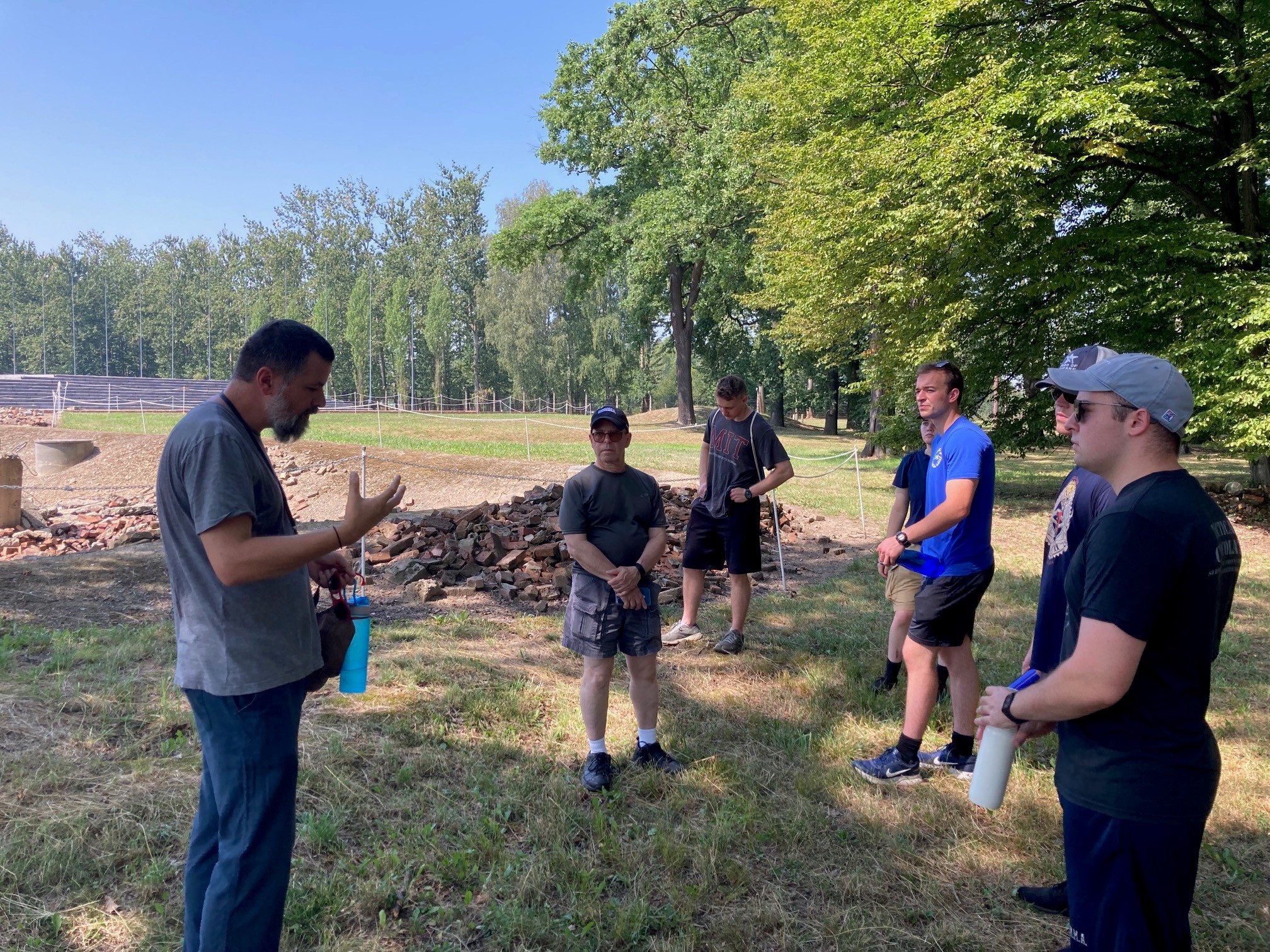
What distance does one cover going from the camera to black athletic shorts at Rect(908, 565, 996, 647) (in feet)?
12.5

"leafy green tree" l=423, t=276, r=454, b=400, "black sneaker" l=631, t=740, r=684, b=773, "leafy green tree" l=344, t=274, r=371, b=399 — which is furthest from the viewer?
"leafy green tree" l=344, t=274, r=371, b=399

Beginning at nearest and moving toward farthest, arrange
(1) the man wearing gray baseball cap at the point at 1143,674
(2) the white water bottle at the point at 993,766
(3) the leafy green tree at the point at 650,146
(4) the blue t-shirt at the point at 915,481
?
(1) the man wearing gray baseball cap at the point at 1143,674, (2) the white water bottle at the point at 993,766, (4) the blue t-shirt at the point at 915,481, (3) the leafy green tree at the point at 650,146

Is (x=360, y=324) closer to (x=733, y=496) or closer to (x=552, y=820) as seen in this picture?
(x=733, y=496)

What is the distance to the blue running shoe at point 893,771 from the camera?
13.0ft

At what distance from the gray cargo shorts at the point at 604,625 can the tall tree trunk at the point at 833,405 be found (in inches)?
1490

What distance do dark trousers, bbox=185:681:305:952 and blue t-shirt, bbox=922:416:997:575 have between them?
301 centimetres

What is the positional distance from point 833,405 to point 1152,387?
40977mm

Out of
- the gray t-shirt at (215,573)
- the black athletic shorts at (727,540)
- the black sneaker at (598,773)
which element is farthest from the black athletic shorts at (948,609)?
the gray t-shirt at (215,573)

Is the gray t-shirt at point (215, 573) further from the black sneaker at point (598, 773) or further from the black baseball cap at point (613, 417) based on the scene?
the black sneaker at point (598, 773)

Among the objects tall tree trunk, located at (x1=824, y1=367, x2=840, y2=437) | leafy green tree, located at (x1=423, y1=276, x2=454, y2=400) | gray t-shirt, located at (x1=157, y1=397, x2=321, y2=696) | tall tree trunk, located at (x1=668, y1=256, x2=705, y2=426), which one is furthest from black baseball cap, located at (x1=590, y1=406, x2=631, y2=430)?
leafy green tree, located at (x1=423, y1=276, x2=454, y2=400)

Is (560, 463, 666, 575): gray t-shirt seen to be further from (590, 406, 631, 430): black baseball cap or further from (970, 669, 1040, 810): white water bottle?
(970, 669, 1040, 810): white water bottle

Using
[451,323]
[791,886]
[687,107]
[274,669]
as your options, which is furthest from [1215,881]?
[451,323]

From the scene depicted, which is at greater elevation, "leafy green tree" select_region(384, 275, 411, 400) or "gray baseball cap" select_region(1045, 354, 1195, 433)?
"leafy green tree" select_region(384, 275, 411, 400)

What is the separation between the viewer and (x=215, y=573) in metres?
2.11
